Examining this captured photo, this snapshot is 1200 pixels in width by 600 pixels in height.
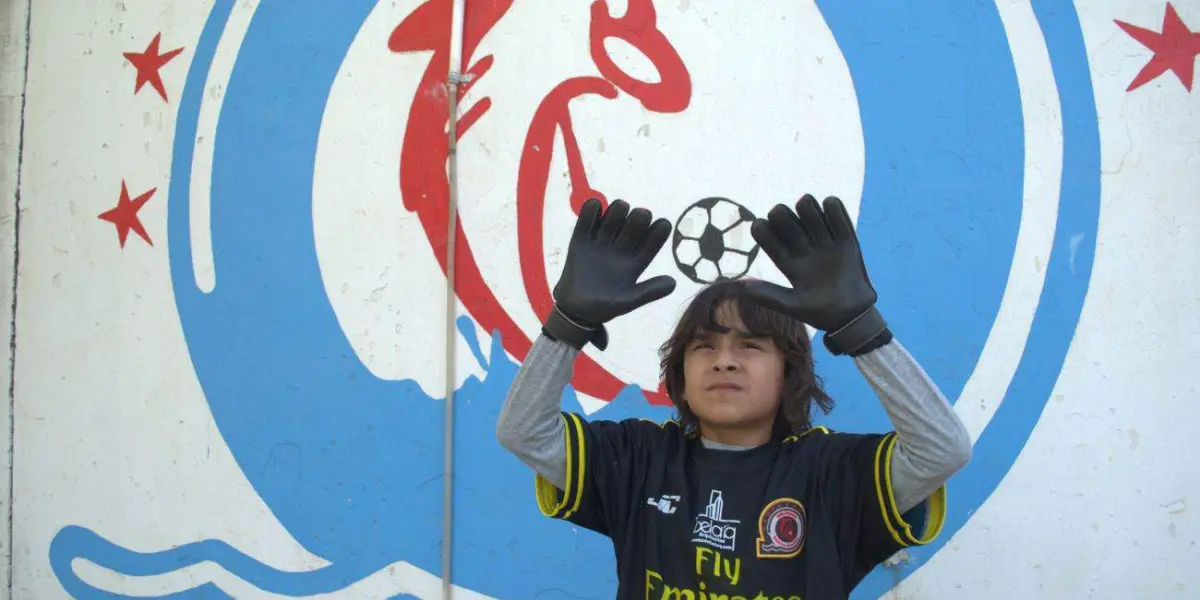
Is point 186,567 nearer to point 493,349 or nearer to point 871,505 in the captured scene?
point 493,349

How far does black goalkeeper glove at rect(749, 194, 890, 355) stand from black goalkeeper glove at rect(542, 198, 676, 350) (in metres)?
0.16

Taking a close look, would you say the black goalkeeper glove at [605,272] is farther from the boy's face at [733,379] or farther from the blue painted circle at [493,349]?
the blue painted circle at [493,349]

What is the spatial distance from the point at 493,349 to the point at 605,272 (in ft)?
3.33

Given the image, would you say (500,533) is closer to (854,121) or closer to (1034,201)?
(854,121)

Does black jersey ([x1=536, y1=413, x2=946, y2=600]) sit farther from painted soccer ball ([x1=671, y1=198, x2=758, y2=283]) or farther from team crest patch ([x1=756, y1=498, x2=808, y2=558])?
painted soccer ball ([x1=671, y1=198, x2=758, y2=283])

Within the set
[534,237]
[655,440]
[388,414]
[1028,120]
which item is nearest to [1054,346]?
[1028,120]

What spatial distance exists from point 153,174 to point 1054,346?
7.77 feet

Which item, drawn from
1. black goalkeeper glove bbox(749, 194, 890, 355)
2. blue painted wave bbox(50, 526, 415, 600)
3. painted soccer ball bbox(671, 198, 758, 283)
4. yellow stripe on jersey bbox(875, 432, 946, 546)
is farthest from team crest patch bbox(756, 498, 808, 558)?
blue painted wave bbox(50, 526, 415, 600)

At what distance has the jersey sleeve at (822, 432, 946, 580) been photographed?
51.7 inches

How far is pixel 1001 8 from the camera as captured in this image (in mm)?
2086

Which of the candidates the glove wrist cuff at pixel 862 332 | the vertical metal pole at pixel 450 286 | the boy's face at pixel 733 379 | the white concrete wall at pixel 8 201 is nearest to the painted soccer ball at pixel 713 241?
the vertical metal pole at pixel 450 286

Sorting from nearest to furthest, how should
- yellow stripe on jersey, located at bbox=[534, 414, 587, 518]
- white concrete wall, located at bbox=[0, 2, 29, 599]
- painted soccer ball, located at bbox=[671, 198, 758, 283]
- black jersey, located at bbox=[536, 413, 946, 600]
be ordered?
black jersey, located at bbox=[536, 413, 946, 600] → yellow stripe on jersey, located at bbox=[534, 414, 587, 518] → painted soccer ball, located at bbox=[671, 198, 758, 283] → white concrete wall, located at bbox=[0, 2, 29, 599]

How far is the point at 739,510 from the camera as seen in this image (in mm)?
1388

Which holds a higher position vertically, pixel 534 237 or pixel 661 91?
pixel 661 91
